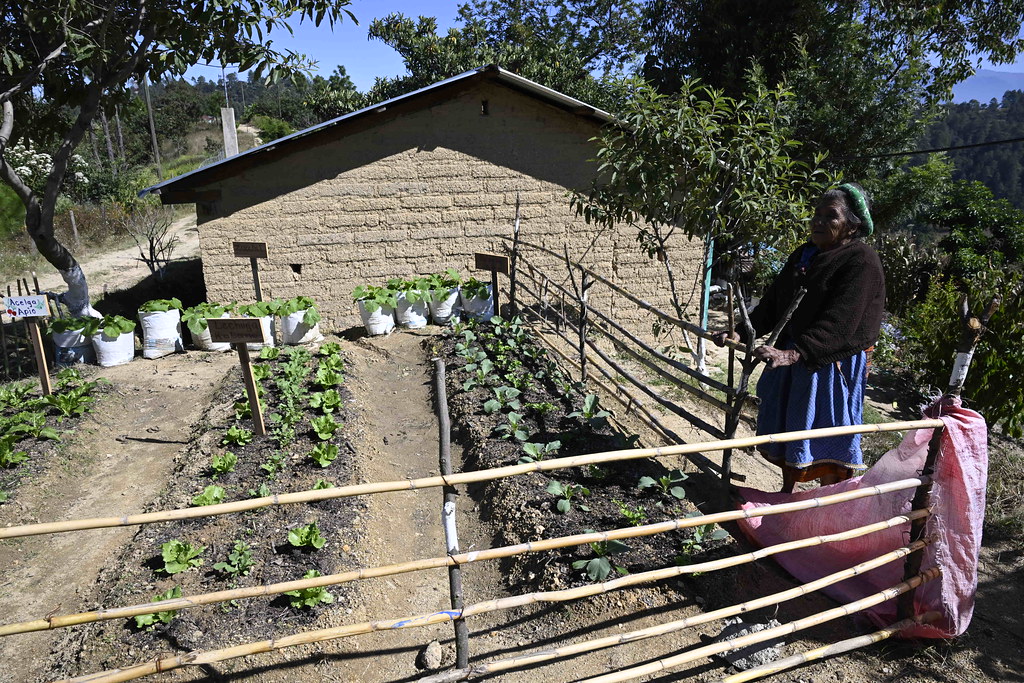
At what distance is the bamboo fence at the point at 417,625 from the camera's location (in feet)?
7.30

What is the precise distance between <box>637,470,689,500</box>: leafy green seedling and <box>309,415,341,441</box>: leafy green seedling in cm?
253

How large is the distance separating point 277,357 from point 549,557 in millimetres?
4774

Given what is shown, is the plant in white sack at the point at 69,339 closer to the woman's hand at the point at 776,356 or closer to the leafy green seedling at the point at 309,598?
the leafy green seedling at the point at 309,598

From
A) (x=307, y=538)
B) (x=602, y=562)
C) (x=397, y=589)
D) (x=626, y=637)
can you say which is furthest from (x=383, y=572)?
(x=307, y=538)

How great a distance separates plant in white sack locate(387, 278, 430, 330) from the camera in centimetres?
826

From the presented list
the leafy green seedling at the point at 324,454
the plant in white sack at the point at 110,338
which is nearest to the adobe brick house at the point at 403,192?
the plant in white sack at the point at 110,338

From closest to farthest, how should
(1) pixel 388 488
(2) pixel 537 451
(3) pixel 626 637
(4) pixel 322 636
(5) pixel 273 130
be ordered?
(1) pixel 388 488 < (4) pixel 322 636 < (3) pixel 626 637 < (2) pixel 537 451 < (5) pixel 273 130

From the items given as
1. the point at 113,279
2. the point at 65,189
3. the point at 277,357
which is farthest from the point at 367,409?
A: the point at 65,189

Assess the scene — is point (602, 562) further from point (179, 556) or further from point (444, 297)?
point (444, 297)

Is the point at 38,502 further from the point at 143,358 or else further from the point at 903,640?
the point at 903,640

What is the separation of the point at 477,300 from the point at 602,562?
215 inches

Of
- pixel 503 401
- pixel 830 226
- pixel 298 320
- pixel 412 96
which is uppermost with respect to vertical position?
pixel 412 96

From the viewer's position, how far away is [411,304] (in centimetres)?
825

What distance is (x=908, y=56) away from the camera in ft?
44.8
